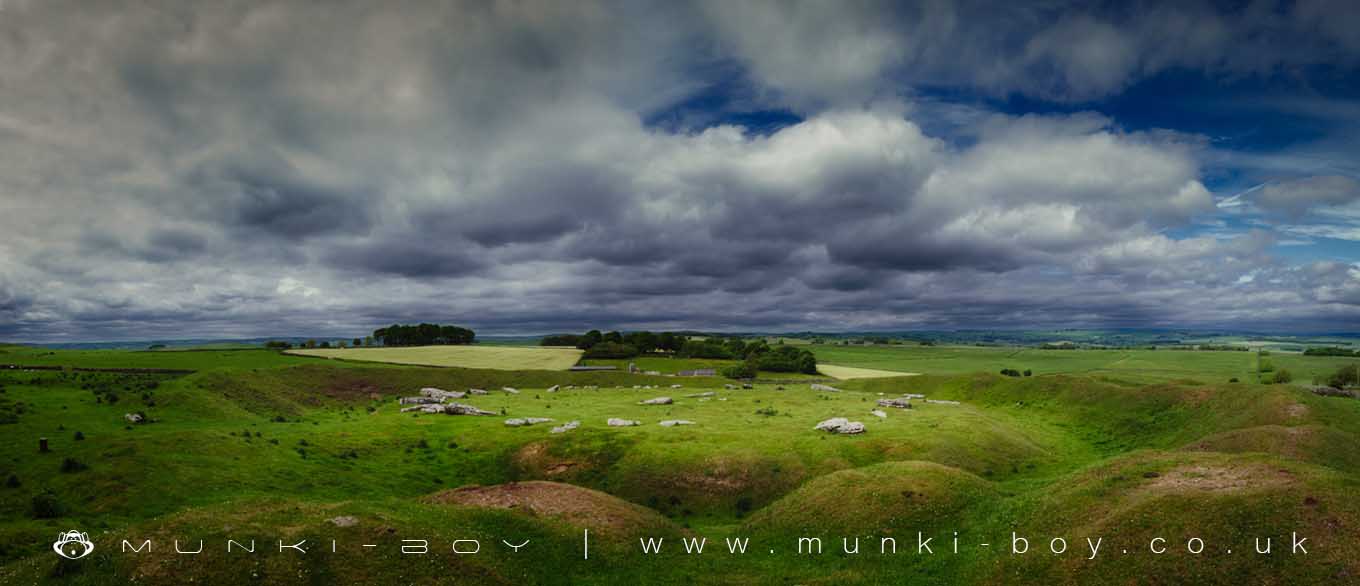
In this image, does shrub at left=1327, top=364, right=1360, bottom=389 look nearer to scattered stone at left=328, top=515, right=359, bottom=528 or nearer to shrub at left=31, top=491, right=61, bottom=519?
scattered stone at left=328, top=515, right=359, bottom=528

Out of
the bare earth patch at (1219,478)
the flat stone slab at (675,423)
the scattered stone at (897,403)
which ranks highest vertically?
the bare earth patch at (1219,478)

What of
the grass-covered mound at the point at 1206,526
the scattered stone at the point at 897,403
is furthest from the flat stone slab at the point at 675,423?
the grass-covered mound at the point at 1206,526

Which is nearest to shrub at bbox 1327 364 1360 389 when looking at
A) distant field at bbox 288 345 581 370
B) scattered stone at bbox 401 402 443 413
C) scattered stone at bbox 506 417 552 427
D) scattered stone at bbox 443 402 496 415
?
scattered stone at bbox 506 417 552 427

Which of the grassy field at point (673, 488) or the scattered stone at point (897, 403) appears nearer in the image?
the grassy field at point (673, 488)

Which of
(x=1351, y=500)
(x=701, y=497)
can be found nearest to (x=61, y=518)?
(x=701, y=497)

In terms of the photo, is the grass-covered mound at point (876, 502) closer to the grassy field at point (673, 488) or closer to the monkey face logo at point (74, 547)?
the grassy field at point (673, 488)

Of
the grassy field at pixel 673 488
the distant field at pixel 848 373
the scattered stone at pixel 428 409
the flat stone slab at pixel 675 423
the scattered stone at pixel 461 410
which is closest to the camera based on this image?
the grassy field at pixel 673 488
